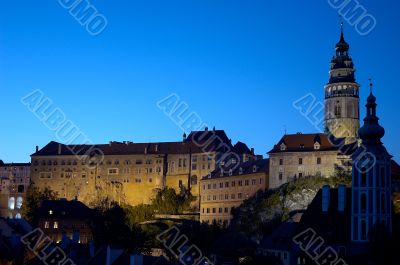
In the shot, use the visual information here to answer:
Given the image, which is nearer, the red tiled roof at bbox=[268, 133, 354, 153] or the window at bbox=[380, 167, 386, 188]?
the window at bbox=[380, 167, 386, 188]

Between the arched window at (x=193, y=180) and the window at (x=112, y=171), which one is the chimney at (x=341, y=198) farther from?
the window at (x=112, y=171)

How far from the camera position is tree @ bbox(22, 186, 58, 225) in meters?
92.3

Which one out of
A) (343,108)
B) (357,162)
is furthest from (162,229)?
(357,162)

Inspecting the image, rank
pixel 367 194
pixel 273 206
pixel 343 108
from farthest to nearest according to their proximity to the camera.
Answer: pixel 343 108
pixel 273 206
pixel 367 194

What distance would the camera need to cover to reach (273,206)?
7062cm

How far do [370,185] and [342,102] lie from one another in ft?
123

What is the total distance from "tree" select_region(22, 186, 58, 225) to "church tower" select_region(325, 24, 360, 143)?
125 ft

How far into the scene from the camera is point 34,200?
321 feet

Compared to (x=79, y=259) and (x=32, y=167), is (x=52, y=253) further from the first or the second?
(x=32, y=167)

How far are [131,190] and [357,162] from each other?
62917mm

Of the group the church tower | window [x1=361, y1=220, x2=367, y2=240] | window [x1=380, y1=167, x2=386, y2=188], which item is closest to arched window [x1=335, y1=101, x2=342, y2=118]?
the church tower

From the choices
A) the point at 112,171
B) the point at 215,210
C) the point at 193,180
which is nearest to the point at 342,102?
the point at 215,210

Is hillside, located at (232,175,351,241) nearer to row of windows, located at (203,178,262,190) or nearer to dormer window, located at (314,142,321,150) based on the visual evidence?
dormer window, located at (314,142,321,150)

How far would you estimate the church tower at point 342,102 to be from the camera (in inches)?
3098
